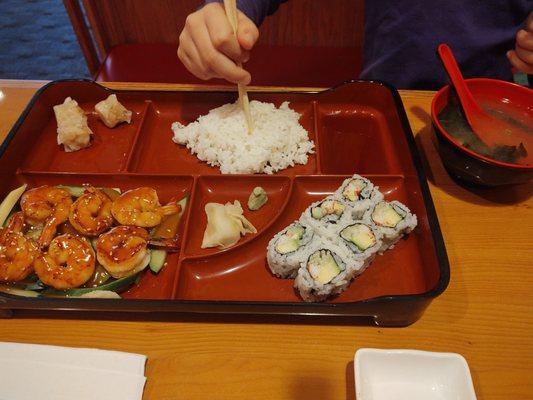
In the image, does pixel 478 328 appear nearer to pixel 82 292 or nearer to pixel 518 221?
pixel 518 221

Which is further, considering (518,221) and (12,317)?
(518,221)

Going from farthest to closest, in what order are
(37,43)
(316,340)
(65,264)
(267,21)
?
(37,43), (267,21), (65,264), (316,340)

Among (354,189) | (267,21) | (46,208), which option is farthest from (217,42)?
(267,21)

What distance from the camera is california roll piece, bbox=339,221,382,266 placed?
1.35 m

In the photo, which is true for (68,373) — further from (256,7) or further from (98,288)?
(256,7)

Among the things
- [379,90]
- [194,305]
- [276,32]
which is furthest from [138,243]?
[276,32]

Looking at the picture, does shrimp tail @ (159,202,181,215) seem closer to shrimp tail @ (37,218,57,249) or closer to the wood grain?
shrimp tail @ (37,218,57,249)

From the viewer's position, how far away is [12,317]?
128 centimetres

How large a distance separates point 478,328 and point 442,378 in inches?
10.2

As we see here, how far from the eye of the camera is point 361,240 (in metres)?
1.39

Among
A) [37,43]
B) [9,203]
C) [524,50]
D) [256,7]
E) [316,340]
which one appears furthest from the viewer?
[37,43]

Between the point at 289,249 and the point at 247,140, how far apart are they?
638 mm

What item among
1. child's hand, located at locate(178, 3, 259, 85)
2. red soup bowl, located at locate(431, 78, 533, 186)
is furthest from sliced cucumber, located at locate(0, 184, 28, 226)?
red soup bowl, located at locate(431, 78, 533, 186)

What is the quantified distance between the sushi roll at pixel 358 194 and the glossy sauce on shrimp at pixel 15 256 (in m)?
1.10
